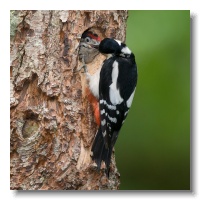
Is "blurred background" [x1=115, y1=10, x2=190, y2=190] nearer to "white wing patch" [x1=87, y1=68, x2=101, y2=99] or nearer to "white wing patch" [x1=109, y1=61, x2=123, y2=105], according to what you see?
"white wing patch" [x1=109, y1=61, x2=123, y2=105]

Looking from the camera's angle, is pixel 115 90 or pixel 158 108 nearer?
pixel 115 90

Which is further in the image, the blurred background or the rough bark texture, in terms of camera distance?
the blurred background

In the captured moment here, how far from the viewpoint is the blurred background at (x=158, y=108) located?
10.6 feet

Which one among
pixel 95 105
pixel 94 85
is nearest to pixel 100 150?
pixel 95 105

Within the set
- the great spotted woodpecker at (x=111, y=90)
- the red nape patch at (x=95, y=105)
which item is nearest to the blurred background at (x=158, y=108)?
the great spotted woodpecker at (x=111, y=90)

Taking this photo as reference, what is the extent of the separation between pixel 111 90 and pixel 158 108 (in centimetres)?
34

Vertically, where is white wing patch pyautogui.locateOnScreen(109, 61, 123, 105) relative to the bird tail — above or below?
above

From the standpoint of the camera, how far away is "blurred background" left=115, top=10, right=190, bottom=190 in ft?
10.6

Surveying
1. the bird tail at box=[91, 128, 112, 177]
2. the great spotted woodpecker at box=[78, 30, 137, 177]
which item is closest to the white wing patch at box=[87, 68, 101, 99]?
the great spotted woodpecker at box=[78, 30, 137, 177]

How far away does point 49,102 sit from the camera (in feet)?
10.3

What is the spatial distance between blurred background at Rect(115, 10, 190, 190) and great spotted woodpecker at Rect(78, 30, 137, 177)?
0.06 meters

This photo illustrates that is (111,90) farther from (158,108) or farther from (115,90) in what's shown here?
(158,108)
